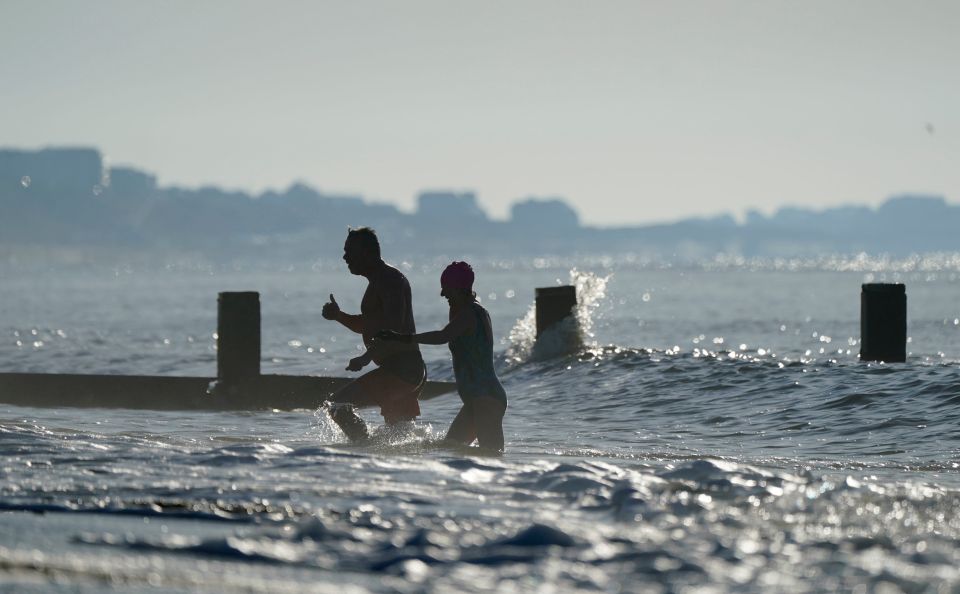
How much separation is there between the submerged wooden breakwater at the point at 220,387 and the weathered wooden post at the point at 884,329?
6.41 meters

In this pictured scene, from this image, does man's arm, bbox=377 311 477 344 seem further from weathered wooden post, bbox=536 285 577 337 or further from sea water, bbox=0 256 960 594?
weathered wooden post, bbox=536 285 577 337

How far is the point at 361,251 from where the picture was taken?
8.95m

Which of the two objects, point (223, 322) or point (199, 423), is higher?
point (223, 322)

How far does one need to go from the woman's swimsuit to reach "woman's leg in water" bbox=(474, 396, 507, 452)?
0.06 m

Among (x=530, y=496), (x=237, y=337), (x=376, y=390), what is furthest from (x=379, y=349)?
(x=237, y=337)

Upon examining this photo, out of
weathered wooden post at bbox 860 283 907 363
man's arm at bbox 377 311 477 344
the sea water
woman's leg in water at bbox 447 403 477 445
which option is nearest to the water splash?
the sea water

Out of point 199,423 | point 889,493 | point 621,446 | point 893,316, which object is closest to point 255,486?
point 889,493

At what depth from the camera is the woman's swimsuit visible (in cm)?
853

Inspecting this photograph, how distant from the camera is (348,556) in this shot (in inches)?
211

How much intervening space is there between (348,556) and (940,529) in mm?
2858

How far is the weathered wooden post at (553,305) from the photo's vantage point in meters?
18.0

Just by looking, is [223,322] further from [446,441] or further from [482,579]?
[482,579]

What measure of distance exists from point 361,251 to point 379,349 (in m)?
0.74

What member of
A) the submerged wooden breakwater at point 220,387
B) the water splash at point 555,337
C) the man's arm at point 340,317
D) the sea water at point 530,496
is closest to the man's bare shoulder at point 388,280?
the man's arm at point 340,317
